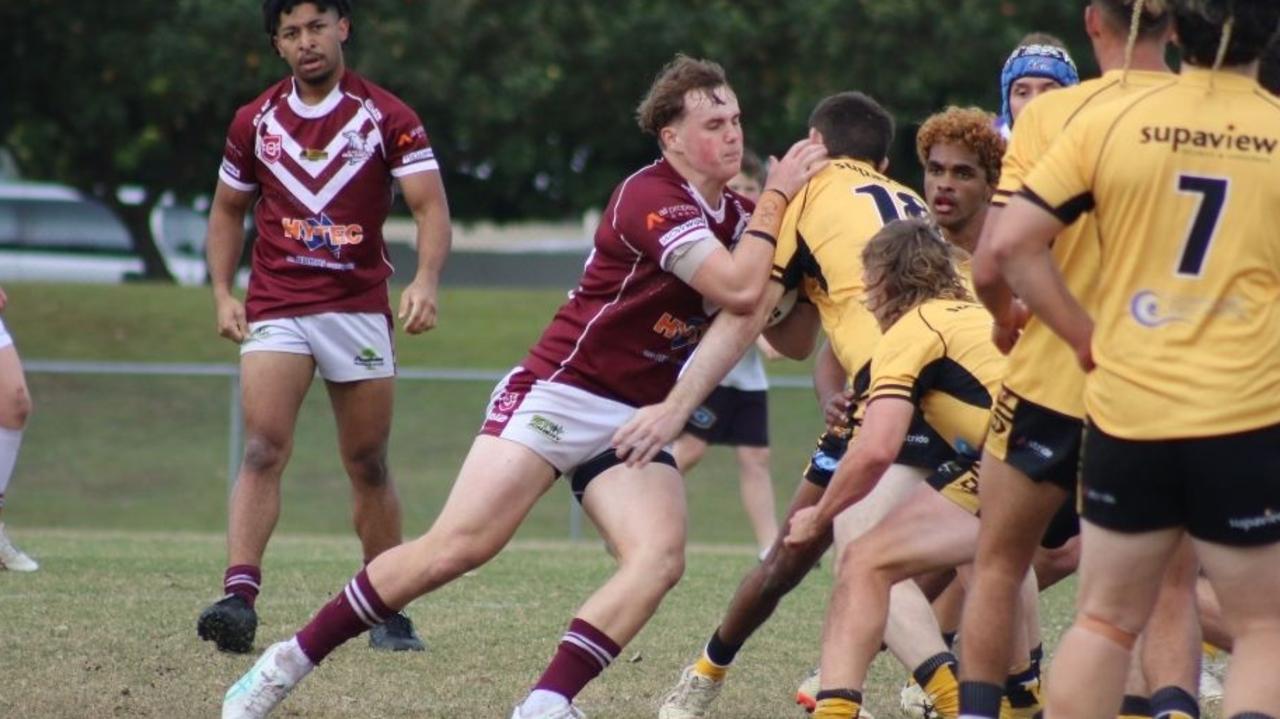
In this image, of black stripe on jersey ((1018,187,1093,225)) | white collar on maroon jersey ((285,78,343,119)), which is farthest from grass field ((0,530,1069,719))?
black stripe on jersey ((1018,187,1093,225))

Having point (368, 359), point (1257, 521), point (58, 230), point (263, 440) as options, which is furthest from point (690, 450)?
point (58, 230)

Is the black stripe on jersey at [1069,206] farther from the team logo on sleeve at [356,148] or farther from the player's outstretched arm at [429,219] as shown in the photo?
the team logo on sleeve at [356,148]

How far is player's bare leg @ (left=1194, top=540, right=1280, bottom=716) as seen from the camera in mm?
4297

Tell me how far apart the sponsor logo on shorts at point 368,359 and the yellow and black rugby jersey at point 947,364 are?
2426 mm

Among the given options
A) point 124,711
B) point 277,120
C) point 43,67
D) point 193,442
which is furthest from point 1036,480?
point 43,67

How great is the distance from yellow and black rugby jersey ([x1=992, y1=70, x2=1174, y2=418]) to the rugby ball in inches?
53.8

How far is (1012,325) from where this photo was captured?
4.99 metres

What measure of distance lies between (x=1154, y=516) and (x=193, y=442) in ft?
45.9

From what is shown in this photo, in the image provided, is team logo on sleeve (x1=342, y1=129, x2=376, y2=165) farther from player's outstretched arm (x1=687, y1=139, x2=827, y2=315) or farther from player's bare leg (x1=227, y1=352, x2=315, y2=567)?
player's outstretched arm (x1=687, y1=139, x2=827, y2=315)

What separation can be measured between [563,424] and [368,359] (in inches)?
73.3

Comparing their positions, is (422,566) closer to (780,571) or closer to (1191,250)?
(780,571)

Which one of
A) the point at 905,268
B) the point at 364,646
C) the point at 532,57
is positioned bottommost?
the point at 532,57

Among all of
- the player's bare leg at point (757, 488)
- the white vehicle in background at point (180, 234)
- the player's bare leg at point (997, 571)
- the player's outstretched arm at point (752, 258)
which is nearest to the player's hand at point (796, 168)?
the player's outstretched arm at point (752, 258)

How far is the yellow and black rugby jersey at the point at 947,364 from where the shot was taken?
220 inches
